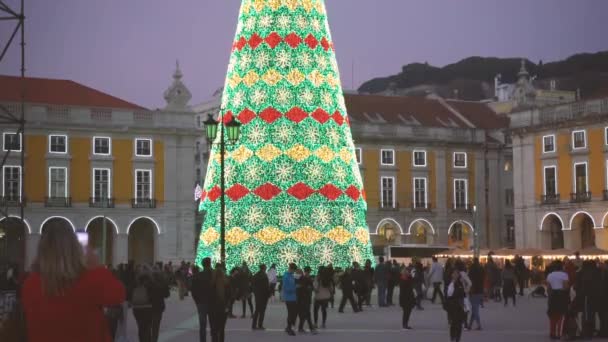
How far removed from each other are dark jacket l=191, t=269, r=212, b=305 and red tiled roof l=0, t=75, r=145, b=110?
1781 inches

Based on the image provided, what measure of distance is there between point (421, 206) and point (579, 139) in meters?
14.3

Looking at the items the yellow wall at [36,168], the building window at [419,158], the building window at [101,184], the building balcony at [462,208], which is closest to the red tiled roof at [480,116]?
the building window at [419,158]

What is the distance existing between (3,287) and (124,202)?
4178cm

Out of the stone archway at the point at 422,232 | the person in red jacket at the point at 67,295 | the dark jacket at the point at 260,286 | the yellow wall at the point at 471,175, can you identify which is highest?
the yellow wall at the point at 471,175

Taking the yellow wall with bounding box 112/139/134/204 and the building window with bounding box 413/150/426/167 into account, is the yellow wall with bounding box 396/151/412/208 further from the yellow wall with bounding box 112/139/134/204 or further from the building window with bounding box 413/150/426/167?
the yellow wall with bounding box 112/139/134/204

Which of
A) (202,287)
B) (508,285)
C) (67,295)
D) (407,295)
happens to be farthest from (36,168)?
(67,295)

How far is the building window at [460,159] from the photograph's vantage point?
7669cm

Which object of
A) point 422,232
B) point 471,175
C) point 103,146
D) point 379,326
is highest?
point 103,146

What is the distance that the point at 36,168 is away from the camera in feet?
191

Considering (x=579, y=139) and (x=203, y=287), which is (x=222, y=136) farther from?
(x=579, y=139)

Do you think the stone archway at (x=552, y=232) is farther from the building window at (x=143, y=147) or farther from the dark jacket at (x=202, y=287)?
the dark jacket at (x=202, y=287)

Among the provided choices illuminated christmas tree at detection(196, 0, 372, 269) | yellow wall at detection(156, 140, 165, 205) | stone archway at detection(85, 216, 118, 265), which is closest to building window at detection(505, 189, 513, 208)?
yellow wall at detection(156, 140, 165, 205)

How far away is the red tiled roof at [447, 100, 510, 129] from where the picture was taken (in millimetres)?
Result: 81375

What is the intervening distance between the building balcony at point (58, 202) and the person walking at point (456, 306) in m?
43.1
